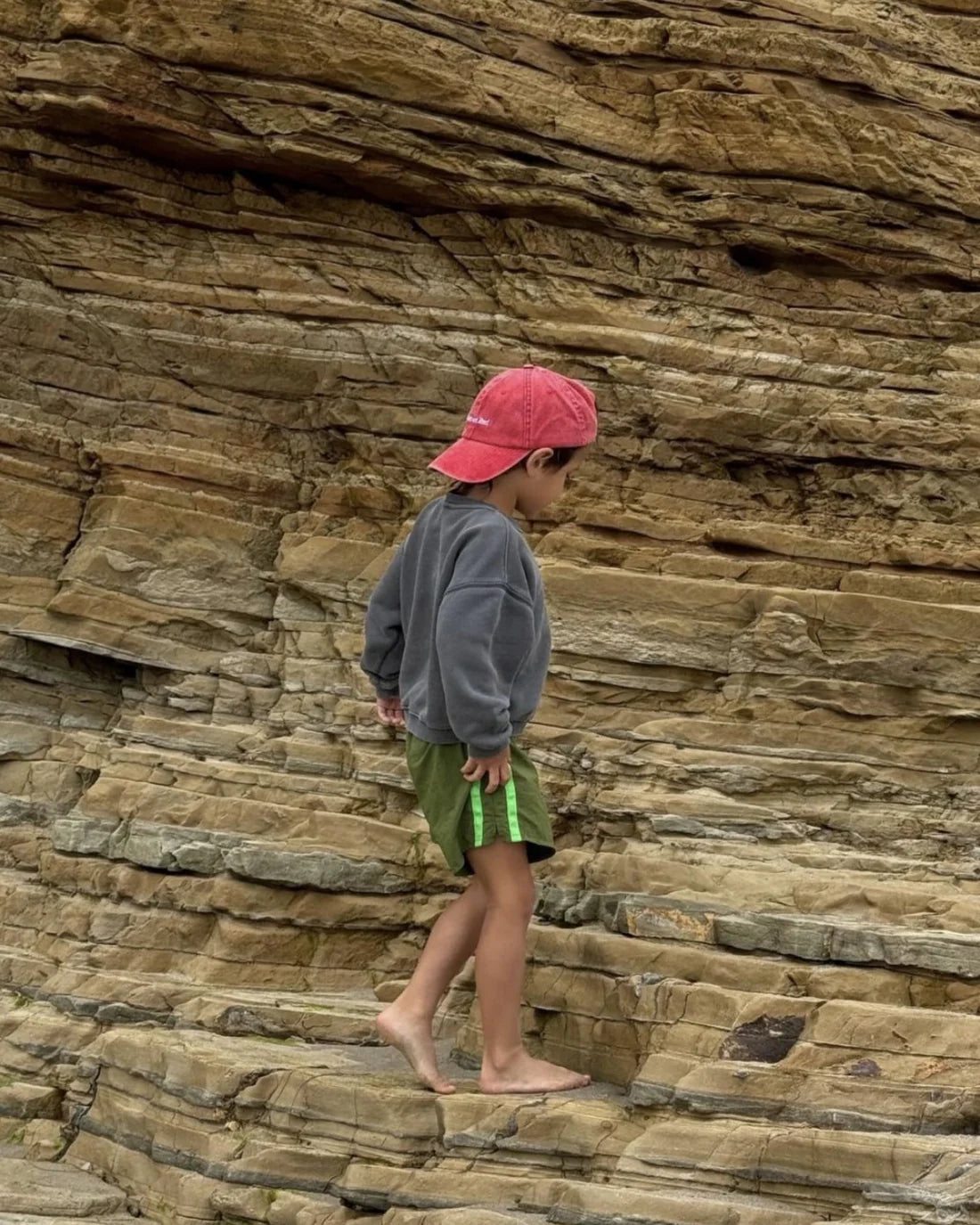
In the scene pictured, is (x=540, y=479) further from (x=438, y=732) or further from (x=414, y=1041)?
(x=414, y=1041)

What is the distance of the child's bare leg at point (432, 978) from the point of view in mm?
6062

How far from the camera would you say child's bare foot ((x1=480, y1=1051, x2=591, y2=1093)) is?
5.93 meters

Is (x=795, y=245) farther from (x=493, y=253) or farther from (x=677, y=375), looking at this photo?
(x=493, y=253)

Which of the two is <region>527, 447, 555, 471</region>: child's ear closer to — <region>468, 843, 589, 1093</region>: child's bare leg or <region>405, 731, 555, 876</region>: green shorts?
<region>405, 731, 555, 876</region>: green shorts

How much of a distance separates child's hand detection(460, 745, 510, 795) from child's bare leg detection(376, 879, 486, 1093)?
0.43m

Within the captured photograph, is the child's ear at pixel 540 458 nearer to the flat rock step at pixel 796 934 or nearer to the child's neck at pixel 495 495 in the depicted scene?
the child's neck at pixel 495 495

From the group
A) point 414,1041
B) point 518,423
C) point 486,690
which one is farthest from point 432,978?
point 518,423

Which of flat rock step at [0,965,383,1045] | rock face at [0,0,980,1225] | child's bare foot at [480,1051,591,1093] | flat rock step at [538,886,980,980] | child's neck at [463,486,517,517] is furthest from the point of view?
rock face at [0,0,980,1225]

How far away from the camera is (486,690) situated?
19.0 feet

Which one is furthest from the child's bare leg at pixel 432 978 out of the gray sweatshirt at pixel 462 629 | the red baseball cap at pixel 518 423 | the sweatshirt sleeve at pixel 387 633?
the red baseball cap at pixel 518 423

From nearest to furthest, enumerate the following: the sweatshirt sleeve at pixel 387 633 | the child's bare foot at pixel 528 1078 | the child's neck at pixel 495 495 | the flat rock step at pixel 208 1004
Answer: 1. the child's bare foot at pixel 528 1078
2. the child's neck at pixel 495 495
3. the sweatshirt sleeve at pixel 387 633
4. the flat rock step at pixel 208 1004

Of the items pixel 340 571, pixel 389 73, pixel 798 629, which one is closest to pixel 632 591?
pixel 798 629

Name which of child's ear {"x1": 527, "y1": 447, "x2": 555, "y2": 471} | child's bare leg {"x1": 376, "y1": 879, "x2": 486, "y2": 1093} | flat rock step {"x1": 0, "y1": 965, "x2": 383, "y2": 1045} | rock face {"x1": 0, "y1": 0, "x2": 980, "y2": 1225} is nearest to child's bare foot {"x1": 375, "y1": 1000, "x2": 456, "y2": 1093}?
child's bare leg {"x1": 376, "y1": 879, "x2": 486, "y2": 1093}

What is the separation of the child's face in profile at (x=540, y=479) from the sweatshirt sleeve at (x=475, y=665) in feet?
1.42
